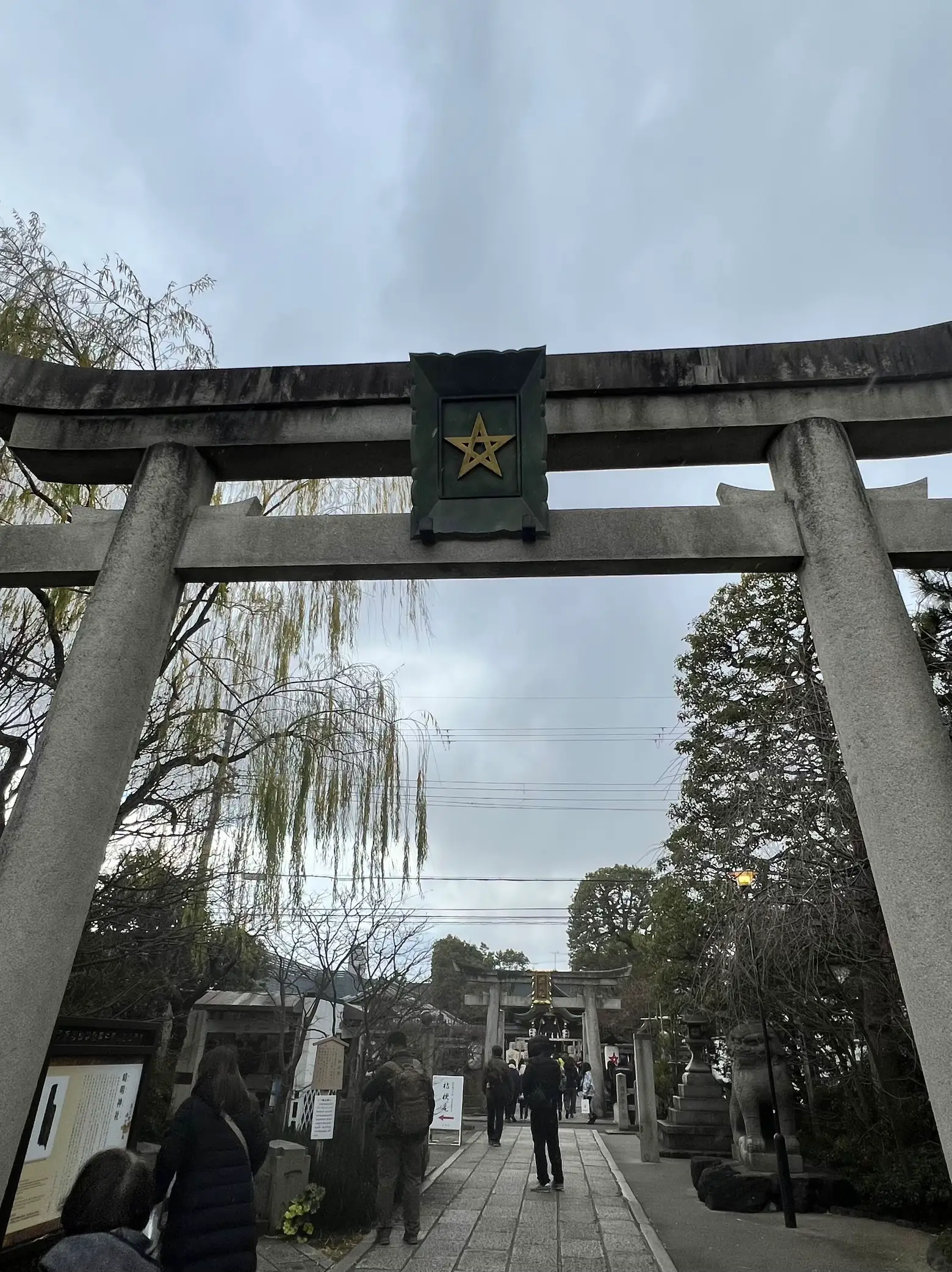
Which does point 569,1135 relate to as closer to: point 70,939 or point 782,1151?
point 782,1151

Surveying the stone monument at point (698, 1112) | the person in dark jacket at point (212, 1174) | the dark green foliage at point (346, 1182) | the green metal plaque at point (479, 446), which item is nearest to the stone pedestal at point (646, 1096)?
the stone monument at point (698, 1112)

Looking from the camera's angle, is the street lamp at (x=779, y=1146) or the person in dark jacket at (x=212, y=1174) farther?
the street lamp at (x=779, y=1146)

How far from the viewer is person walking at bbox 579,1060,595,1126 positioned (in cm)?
2175

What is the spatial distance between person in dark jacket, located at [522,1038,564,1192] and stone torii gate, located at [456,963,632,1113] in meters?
16.5

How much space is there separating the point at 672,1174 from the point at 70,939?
36.1ft

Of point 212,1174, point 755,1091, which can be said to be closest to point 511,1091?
point 755,1091

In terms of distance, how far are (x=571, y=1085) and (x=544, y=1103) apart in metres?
15.8

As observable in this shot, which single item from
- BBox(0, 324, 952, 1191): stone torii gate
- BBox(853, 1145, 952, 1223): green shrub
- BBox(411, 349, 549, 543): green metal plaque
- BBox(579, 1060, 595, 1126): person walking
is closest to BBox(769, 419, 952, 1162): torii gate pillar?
BBox(0, 324, 952, 1191): stone torii gate

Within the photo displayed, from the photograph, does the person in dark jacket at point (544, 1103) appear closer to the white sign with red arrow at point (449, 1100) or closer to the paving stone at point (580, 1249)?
the paving stone at point (580, 1249)

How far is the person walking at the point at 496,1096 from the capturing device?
516 inches

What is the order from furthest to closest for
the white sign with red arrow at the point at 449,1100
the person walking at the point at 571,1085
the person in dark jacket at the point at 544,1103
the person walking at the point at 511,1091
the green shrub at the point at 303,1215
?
the person walking at the point at 571,1085, the person walking at the point at 511,1091, the white sign with red arrow at the point at 449,1100, the person in dark jacket at the point at 544,1103, the green shrub at the point at 303,1215

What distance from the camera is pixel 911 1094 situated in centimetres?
853

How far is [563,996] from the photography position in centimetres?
2539

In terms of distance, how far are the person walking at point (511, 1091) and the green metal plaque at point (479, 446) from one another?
13541mm
